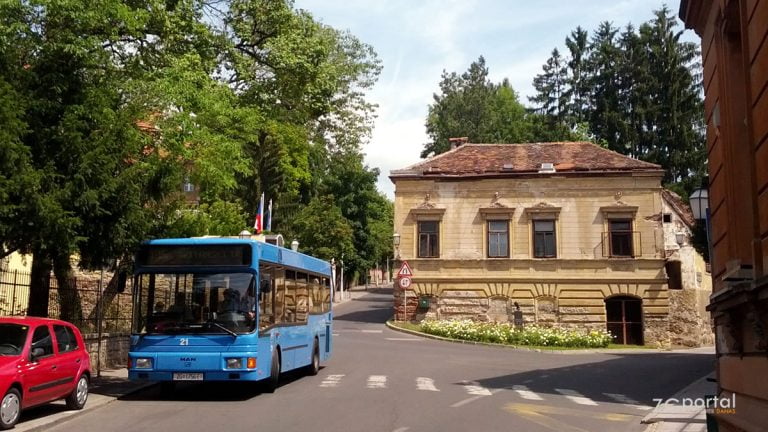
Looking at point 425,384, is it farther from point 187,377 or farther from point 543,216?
point 543,216

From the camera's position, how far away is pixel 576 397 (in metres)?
15.3

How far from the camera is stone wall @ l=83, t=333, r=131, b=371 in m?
16.8

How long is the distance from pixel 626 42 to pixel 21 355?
2513 inches

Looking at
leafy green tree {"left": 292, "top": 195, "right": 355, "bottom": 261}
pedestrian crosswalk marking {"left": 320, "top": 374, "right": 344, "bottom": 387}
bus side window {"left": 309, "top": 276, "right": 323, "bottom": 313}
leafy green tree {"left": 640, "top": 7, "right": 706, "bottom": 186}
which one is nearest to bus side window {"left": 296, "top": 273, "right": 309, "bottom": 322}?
bus side window {"left": 309, "top": 276, "right": 323, "bottom": 313}

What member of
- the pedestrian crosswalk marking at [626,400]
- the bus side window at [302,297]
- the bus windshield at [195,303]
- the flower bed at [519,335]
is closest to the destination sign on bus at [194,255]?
the bus windshield at [195,303]

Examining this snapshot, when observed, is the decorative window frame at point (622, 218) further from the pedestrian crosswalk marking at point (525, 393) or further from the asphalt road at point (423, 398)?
the pedestrian crosswalk marking at point (525, 393)

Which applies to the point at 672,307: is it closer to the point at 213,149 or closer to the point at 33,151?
the point at 213,149

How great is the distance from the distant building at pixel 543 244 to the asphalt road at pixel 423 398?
1121 cm

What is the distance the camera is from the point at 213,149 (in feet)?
62.2

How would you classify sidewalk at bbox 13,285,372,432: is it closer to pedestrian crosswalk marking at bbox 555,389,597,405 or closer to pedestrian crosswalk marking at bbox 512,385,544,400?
pedestrian crosswalk marking at bbox 512,385,544,400

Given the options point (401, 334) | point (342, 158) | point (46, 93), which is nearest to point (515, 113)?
point (342, 158)

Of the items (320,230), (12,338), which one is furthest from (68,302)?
(320,230)

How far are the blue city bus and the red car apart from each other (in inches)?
49.1

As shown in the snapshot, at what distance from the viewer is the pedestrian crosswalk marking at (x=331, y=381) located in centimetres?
1628
